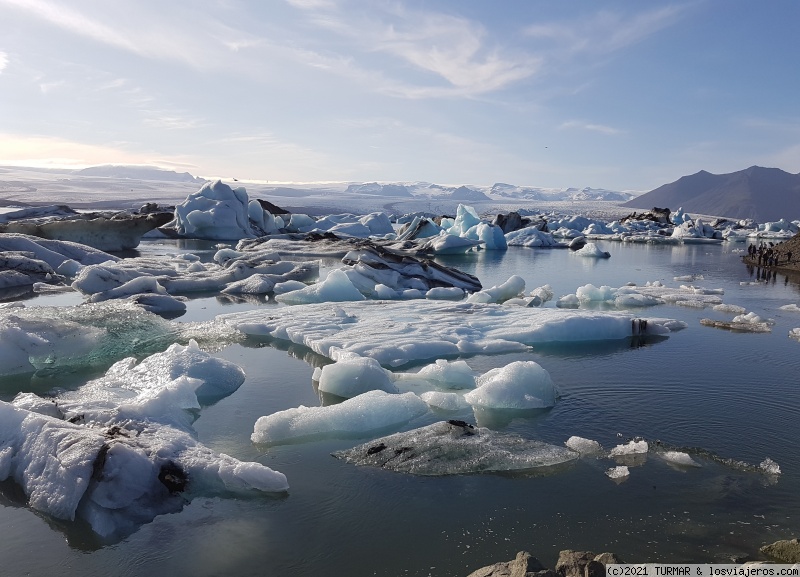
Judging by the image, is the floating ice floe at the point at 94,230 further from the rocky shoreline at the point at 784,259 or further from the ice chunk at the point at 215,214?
the rocky shoreline at the point at 784,259

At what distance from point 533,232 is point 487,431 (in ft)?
74.3

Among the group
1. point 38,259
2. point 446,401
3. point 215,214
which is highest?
point 215,214

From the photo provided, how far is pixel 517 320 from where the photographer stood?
7.45 m

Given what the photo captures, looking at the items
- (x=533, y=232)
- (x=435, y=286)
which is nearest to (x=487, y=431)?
(x=435, y=286)

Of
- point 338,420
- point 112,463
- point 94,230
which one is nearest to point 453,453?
point 338,420

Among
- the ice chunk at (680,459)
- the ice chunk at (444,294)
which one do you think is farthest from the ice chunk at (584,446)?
the ice chunk at (444,294)

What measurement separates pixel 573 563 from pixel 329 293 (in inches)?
298

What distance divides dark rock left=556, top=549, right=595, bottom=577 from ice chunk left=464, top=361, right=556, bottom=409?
215cm

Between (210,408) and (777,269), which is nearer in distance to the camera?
(210,408)

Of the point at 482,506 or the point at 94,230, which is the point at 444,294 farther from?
the point at 94,230

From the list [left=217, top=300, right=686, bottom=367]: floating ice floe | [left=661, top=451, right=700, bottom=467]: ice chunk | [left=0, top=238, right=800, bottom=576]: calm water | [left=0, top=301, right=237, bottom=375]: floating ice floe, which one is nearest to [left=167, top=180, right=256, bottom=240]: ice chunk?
[left=217, top=300, right=686, bottom=367]: floating ice floe

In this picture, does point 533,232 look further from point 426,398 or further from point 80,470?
point 80,470

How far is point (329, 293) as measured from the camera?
9.58 meters

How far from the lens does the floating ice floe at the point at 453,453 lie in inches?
139
